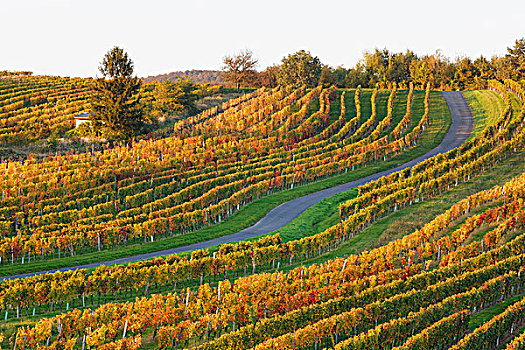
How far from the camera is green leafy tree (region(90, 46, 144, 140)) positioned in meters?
75.2

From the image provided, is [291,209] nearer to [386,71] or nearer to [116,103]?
[116,103]

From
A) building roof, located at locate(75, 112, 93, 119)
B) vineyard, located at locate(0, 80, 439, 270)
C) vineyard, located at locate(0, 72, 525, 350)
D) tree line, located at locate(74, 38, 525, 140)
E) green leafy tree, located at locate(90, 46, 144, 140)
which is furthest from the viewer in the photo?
tree line, located at locate(74, 38, 525, 140)

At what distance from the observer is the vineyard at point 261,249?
2506cm

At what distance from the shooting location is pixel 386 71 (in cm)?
13200

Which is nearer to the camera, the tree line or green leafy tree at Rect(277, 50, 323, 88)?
the tree line

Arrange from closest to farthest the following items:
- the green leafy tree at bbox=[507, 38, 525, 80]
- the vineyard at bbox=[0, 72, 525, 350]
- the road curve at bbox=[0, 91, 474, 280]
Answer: the vineyard at bbox=[0, 72, 525, 350] < the road curve at bbox=[0, 91, 474, 280] < the green leafy tree at bbox=[507, 38, 525, 80]

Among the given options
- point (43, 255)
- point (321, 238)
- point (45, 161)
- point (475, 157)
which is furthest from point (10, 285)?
point (475, 157)

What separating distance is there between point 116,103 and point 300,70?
58.8 m

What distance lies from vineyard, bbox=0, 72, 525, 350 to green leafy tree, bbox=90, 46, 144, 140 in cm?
606

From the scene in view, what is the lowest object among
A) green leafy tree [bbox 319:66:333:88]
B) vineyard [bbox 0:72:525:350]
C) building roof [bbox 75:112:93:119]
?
vineyard [bbox 0:72:525:350]

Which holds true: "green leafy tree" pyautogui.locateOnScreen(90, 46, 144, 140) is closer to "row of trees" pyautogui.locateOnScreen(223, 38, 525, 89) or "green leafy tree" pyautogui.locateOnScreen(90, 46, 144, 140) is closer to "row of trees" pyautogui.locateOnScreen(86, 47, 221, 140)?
"row of trees" pyautogui.locateOnScreen(86, 47, 221, 140)

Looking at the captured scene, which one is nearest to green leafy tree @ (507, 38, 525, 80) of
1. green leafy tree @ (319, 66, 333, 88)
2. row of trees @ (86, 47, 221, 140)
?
green leafy tree @ (319, 66, 333, 88)

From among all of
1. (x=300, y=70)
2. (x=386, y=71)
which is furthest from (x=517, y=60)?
(x=300, y=70)

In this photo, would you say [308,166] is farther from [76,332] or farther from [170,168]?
[76,332]
